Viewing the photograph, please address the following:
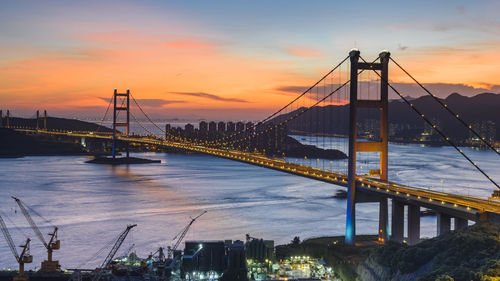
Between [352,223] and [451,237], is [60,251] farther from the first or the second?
A: [451,237]

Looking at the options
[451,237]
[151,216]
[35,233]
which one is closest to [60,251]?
[35,233]

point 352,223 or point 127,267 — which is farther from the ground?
point 352,223

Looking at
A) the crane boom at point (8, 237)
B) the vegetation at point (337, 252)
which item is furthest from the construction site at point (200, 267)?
the crane boom at point (8, 237)

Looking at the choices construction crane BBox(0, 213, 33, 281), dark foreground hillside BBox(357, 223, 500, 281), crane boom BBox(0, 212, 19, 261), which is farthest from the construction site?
dark foreground hillside BBox(357, 223, 500, 281)

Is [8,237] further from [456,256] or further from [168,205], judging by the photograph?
[456,256]

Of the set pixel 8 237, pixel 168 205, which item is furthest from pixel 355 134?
pixel 168 205

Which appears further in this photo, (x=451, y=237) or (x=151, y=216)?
(x=151, y=216)

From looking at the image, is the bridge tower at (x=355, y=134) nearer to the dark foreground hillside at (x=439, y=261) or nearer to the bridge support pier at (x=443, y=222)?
the dark foreground hillside at (x=439, y=261)

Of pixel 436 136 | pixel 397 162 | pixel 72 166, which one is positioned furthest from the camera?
pixel 436 136
